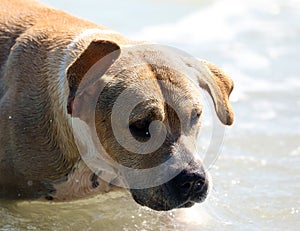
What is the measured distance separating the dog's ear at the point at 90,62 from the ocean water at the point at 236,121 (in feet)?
3.31

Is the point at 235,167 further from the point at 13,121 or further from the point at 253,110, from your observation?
the point at 13,121

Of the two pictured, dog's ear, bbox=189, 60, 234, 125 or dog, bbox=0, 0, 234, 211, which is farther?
dog's ear, bbox=189, 60, 234, 125

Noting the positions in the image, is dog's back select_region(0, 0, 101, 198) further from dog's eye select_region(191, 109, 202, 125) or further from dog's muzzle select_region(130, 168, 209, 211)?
dog's eye select_region(191, 109, 202, 125)

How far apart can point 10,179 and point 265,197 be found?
212 centimetres

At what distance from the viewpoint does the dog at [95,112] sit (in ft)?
17.2

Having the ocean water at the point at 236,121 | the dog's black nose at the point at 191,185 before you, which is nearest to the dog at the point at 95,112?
the dog's black nose at the point at 191,185

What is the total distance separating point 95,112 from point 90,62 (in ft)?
1.10

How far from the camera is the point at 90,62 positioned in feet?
17.3

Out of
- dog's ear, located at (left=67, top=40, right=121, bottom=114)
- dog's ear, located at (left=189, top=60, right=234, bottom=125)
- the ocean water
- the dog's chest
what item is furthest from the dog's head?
the ocean water

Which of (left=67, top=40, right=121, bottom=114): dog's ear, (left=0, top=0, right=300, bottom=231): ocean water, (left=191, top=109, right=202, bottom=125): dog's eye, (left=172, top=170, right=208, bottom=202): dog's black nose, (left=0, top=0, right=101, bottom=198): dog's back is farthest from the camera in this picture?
(left=0, top=0, right=300, bottom=231): ocean water

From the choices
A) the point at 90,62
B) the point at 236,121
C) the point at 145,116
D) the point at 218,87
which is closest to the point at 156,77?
the point at 145,116

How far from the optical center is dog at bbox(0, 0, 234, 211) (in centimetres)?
523

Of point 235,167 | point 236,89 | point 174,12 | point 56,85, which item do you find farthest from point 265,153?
point 174,12

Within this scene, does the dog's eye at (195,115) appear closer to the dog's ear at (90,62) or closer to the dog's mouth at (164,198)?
the dog's mouth at (164,198)
